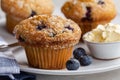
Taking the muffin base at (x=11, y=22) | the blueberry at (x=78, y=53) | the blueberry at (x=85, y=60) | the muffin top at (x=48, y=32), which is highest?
the muffin top at (x=48, y=32)

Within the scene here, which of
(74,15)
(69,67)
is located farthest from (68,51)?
(74,15)

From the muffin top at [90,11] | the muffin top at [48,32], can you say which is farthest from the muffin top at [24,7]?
the muffin top at [48,32]

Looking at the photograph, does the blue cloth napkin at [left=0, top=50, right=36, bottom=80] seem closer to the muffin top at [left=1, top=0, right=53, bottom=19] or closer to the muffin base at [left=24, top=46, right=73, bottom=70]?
the muffin base at [left=24, top=46, right=73, bottom=70]

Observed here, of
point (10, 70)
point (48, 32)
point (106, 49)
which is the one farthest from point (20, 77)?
point (106, 49)

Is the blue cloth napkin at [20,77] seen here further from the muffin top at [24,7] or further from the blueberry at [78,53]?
the muffin top at [24,7]

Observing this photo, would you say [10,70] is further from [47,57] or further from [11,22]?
[11,22]

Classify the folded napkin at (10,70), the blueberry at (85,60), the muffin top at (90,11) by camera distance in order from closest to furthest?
the folded napkin at (10,70) < the blueberry at (85,60) < the muffin top at (90,11)

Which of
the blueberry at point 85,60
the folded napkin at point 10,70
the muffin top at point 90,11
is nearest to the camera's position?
the folded napkin at point 10,70
